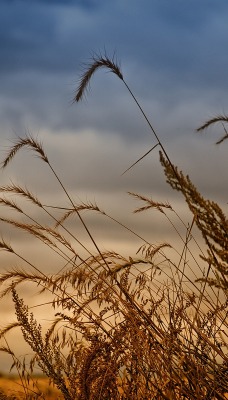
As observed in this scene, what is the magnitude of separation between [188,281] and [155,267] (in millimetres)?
182

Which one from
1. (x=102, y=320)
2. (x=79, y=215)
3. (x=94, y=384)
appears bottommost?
(x=94, y=384)

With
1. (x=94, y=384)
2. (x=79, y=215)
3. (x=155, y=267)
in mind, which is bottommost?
(x=94, y=384)

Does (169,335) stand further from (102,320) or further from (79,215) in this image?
(79,215)

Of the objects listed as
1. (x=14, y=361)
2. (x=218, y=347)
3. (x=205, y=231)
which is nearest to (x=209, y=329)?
(x=218, y=347)

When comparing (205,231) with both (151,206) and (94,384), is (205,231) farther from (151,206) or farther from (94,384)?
(151,206)

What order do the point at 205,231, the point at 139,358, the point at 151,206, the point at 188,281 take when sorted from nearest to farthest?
the point at 205,231, the point at 139,358, the point at 188,281, the point at 151,206

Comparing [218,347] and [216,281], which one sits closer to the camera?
A: [216,281]

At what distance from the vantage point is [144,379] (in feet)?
12.3

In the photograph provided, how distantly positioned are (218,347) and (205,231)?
731mm

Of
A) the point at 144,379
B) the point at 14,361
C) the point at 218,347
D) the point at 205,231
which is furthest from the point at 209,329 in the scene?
the point at 14,361

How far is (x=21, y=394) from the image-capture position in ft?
14.3

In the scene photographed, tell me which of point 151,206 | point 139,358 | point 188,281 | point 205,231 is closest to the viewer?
point 205,231

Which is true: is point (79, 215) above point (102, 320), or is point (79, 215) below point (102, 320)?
above

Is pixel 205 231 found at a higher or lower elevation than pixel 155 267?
lower
